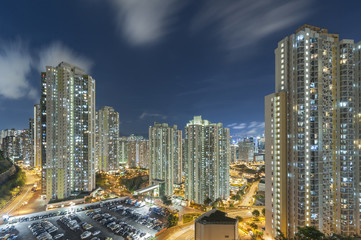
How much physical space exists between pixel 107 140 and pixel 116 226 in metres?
52.2

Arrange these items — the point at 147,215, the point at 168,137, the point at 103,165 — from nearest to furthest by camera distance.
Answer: the point at 147,215 → the point at 168,137 → the point at 103,165

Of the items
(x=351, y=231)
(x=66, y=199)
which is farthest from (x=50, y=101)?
(x=351, y=231)

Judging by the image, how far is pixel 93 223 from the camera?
3091cm

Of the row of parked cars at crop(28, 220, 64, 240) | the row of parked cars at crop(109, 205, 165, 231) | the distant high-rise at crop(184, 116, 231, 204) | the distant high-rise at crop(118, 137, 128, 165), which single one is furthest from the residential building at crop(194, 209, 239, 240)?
the distant high-rise at crop(118, 137, 128, 165)

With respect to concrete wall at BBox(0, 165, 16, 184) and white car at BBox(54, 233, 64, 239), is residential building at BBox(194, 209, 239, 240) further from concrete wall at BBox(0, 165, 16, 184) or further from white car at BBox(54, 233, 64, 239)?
concrete wall at BBox(0, 165, 16, 184)

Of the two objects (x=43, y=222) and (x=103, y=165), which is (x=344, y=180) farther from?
(x=103, y=165)

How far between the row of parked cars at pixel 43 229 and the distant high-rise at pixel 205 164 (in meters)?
30.3

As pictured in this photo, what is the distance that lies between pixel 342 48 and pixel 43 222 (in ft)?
171

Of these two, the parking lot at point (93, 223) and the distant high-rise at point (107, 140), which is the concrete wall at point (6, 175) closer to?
the parking lot at point (93, 223)

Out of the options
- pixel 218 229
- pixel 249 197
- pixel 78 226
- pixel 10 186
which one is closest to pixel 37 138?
pixel 10 186

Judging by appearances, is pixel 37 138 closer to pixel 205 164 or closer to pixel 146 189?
pixel 146 189

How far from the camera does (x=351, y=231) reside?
22156 millimetres

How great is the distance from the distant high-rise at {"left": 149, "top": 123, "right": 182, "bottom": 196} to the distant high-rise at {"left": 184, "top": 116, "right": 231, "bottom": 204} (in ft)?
29.2

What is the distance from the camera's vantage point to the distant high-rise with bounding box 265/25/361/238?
21.3 meters
